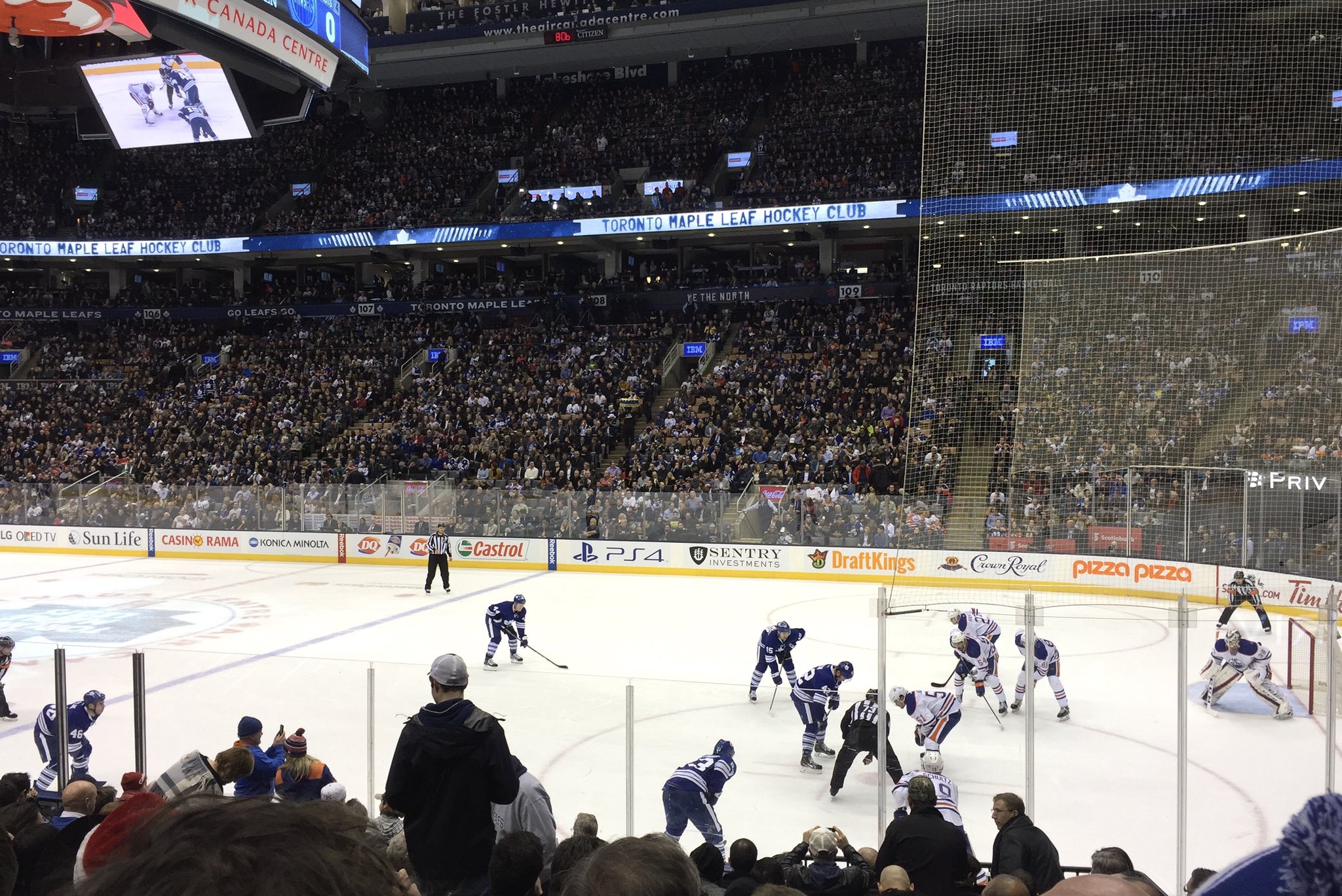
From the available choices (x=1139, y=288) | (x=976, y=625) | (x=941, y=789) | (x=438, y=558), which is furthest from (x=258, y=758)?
(x=1139, y=288)

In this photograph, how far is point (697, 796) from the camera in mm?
5715

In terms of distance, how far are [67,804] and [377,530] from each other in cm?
1817

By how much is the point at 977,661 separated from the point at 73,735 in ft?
23.2

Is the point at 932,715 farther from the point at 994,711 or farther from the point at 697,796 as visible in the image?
the point at 697,796

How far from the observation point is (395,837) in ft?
14.2

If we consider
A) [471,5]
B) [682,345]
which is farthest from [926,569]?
[471,5]

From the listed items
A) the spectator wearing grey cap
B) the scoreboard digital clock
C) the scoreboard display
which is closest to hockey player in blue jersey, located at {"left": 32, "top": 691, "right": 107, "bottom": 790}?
the spectator wearing grey cap

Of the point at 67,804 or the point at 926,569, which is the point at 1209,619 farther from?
the point at 926,569

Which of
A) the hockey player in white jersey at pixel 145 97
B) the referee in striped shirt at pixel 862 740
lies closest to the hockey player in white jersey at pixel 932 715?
the referee in striped shirt at pixel 862 740

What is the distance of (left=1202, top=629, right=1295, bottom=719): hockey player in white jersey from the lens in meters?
6.31

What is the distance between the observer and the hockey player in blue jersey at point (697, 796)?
5699mm

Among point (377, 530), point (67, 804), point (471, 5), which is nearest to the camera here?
point (67, 804)

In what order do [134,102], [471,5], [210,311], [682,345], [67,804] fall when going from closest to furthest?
1. [67,804]
2. [134,102]
3. [682,345]
4. [471,5]
5. [210,311]

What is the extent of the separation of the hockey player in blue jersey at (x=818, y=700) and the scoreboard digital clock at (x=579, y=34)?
1174 inches
